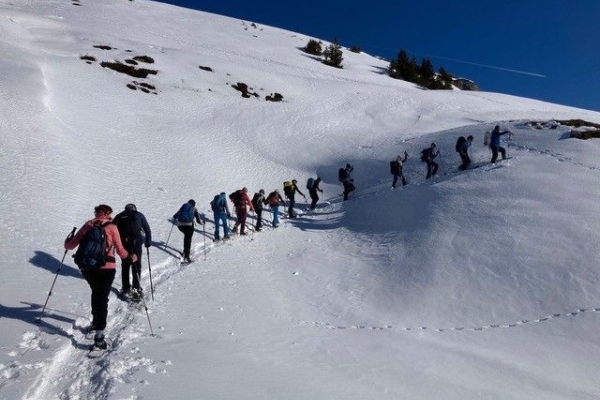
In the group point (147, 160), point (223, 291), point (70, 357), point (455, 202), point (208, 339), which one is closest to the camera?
point (70, 357)

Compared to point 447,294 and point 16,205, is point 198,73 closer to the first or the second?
point 16,205

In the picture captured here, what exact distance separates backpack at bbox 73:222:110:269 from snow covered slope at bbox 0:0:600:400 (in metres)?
1.19

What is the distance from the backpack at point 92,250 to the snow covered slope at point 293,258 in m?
1.19

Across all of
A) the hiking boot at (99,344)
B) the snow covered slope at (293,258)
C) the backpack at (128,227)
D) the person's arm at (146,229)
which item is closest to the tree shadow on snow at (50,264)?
the snow covered slope at (293,258)

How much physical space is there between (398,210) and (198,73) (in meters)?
24.3

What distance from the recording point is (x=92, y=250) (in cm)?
624

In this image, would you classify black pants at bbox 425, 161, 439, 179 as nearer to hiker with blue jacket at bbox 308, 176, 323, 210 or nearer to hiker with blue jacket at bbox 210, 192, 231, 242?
hiker with blue jacket at bbox 308, 176, 323, 210

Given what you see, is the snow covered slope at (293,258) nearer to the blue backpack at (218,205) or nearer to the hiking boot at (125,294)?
the hiking boot at (125,294)

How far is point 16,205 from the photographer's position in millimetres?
11758

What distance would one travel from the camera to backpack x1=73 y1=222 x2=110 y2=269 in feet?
20.3

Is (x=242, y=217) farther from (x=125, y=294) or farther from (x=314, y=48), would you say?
(x=314, y=48)

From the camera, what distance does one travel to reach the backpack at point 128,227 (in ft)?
29.0

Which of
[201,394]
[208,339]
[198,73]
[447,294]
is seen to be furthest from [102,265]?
[198,73]

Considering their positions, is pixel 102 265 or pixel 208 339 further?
pixel 208 339
